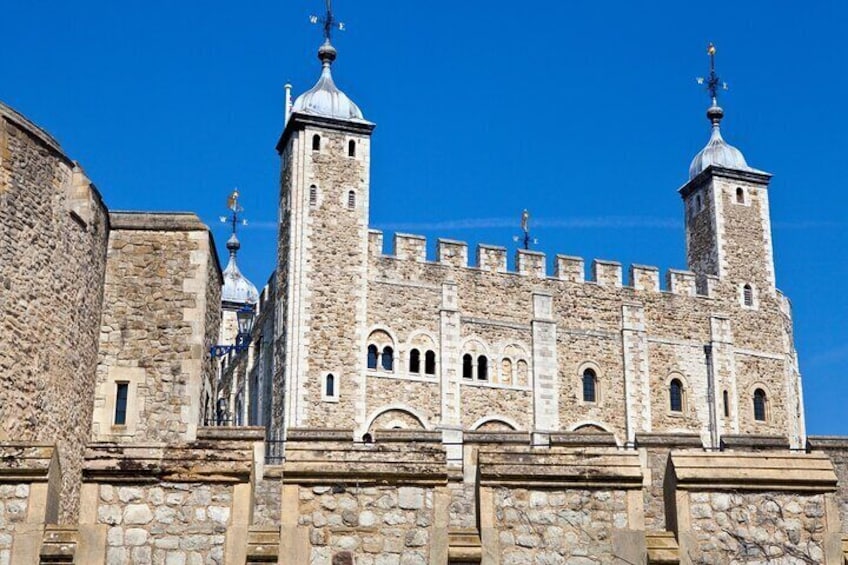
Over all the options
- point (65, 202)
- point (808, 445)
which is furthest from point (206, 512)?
point (808, 445)

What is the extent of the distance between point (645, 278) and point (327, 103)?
1157 cm

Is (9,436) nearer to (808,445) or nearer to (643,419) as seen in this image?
(808,445)

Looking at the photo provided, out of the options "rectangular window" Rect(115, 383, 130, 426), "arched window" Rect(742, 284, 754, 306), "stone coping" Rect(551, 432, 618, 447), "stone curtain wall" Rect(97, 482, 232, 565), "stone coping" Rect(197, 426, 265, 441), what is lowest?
"stone curtain wall" Rect(97, 482, 232, 565)

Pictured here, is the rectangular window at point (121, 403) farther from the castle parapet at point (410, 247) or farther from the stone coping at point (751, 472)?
the castle parapet at point (410, 247)

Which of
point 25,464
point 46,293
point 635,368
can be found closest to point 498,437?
point 46,293

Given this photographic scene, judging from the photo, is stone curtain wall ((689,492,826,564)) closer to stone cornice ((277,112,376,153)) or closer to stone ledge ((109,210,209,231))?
stone ledge ((109,210,209,231))

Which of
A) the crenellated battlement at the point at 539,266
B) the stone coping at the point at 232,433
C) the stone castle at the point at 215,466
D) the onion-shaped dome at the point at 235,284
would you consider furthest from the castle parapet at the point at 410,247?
the stone coping at the point at 232,433

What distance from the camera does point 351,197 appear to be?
129 feet

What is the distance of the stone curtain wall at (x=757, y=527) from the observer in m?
8.64

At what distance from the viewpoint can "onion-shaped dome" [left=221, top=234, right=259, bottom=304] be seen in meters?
63.4

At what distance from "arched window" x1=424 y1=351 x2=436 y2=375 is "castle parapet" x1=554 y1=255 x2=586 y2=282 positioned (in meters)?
5.33

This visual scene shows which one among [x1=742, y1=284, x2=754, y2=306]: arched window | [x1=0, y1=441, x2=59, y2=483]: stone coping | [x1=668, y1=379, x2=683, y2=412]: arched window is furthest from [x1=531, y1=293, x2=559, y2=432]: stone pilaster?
[x1=0, y1=441, x2=59, y2=483]: stone coping

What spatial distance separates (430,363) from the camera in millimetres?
39719

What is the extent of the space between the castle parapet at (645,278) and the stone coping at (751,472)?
35149mm
